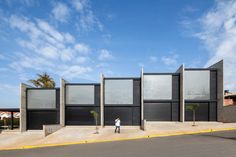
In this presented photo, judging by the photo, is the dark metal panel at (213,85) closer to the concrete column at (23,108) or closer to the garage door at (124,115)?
the garage door at (124,115)

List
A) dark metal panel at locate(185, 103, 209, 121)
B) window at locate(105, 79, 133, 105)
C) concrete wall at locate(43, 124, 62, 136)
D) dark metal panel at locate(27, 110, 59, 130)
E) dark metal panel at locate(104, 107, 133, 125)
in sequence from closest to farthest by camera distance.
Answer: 1. concrete wall at locate(43, 124, 62, 136)
2. dark metal panel at locate(185, 103, 209, 121)
3. dark metal panel at locate(104, 107, 133, 125)
4. window at locate(105, 79, 133, 105)
5. dark metal panel at locate(27, 110, 59, 130)

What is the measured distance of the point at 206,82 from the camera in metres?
31.1

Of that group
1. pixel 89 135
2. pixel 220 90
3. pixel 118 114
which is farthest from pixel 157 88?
pixel 89 135

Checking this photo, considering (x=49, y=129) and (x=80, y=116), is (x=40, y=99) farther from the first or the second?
(x=49, y=129)

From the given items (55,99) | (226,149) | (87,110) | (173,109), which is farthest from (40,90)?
(226,149)

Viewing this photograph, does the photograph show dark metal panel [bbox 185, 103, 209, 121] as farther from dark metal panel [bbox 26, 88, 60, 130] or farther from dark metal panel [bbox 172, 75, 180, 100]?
dark metal panel [bbox 26, 88, 60, 130]

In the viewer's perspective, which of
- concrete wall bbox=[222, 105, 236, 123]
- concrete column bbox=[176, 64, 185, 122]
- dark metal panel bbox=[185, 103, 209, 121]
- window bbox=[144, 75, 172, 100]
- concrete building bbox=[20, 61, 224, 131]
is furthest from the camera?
window bbox=[144, 75, 172, 100]

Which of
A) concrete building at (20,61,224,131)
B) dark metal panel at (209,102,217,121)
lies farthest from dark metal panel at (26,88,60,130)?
dark metal panel at (209,102,217,121)

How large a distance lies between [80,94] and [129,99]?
6.25m

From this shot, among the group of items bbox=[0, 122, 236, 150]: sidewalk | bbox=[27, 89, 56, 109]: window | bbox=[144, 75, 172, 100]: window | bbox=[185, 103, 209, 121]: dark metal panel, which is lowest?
bbox=[0, 122, 236, 150]: sidewalk

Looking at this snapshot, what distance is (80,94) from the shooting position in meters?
32.5

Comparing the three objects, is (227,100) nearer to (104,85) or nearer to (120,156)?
(104,85)

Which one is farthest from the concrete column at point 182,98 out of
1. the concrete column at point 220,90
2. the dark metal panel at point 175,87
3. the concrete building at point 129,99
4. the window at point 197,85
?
the concrete column at point 220,90

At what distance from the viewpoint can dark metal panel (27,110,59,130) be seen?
3234cm
